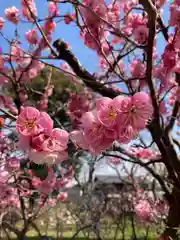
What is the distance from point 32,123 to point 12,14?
70.7 inches

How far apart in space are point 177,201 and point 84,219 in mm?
3919

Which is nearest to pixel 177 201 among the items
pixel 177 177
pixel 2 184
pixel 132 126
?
pixel 177 177

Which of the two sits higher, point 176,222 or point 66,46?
point 66,46

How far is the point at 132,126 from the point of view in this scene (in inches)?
39.2

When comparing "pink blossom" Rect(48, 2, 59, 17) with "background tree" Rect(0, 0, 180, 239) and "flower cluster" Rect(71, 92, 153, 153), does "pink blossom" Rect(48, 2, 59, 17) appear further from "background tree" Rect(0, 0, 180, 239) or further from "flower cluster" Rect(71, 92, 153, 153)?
"flower cluster" Rect(71, 92, 153, 153)

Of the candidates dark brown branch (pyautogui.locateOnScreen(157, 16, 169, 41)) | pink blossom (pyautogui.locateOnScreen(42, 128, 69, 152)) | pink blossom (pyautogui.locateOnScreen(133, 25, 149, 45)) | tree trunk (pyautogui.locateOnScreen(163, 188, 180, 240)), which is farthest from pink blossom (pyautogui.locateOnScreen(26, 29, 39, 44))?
pink blossom (pyautogui.locateOnScreen(42, 128, 69, 152))

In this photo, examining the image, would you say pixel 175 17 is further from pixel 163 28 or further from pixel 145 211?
pixel 145 211

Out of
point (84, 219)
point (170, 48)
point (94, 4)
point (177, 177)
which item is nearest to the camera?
point (170, 48)

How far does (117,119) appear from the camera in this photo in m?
0.98

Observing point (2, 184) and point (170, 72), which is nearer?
point (2, 184)

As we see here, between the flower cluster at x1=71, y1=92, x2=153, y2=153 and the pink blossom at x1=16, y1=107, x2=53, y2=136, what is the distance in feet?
0.37

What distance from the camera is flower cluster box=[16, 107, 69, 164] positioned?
98 cm

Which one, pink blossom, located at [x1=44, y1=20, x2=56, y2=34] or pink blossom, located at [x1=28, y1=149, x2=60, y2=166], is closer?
pink blossom, located at [x1=28, y1=149, x2=60, y2=166]

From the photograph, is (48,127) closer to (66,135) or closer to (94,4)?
(66,135)
